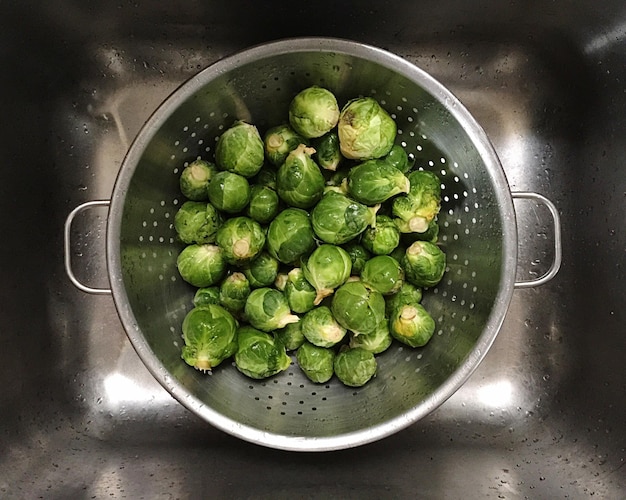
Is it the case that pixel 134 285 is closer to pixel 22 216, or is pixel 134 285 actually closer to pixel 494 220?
pixel 22 216

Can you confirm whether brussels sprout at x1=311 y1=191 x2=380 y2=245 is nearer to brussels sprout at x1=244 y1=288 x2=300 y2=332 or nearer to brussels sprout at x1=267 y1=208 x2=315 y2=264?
brussels sprout at x1=267 y1=208 x2=315 y2=264

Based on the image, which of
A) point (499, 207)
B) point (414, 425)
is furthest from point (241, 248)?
point (414, 425)

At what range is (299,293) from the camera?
1305 millimetres

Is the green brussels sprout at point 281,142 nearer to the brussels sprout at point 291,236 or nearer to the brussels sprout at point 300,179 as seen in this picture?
the brussels sprout at point 300,179

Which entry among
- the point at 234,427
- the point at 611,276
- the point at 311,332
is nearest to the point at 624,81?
the point at 611,276

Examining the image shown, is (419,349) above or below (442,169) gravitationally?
below

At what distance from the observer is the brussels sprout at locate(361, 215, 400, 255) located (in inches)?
51.6

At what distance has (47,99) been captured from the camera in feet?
4.98

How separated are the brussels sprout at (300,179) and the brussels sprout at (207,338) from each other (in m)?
0.32

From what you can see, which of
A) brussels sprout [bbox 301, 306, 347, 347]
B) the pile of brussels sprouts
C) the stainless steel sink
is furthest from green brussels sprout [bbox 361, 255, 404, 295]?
the stainless steel sink

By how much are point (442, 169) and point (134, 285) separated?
29.6 inches

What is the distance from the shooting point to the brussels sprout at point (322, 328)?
1.28m

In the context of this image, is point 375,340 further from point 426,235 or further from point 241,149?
point 241,149

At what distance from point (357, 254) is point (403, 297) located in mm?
149
